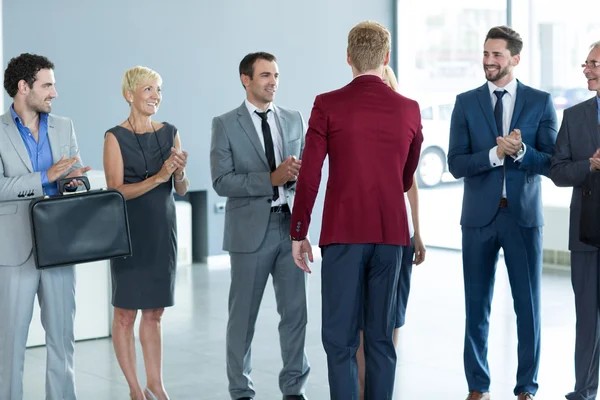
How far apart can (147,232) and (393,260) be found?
53.5 inches

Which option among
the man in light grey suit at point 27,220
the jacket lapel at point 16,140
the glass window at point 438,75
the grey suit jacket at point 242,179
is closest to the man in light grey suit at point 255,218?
the grey suit jacket at point 242,179

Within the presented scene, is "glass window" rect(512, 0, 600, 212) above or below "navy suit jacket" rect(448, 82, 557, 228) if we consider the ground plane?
above

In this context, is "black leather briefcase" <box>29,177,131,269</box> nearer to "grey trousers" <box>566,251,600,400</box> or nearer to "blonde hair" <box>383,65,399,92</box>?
"blonde hair" <box>383,65,399,92</box>

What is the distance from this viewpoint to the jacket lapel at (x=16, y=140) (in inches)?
157

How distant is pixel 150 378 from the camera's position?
466 centimetres

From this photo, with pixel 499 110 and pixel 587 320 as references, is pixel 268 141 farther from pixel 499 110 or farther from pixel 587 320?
pixel 587 320


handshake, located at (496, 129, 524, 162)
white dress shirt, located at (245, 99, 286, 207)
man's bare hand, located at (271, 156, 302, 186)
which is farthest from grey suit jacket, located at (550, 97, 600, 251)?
white dress shirt, located at (245, 99, 286, 207)

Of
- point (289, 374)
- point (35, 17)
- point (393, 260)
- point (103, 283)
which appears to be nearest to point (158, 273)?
point (289, 374)

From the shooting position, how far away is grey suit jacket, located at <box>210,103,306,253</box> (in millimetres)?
4504

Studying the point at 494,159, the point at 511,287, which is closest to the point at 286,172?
the point at 494,159

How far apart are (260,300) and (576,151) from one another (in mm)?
1670

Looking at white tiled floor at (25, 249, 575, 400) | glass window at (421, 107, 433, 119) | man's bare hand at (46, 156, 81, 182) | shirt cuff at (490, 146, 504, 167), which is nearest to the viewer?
man's bare hand at (46, 156, 81, 182)

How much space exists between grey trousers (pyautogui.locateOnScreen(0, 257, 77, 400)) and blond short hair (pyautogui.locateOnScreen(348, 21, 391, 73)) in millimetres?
1576

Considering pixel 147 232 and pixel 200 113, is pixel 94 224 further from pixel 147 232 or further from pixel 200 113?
pixel 200 113
